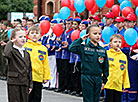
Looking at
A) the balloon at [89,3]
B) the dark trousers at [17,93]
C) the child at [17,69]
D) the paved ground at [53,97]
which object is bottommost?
the paved ground at [53,97]

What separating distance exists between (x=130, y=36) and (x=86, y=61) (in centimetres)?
216

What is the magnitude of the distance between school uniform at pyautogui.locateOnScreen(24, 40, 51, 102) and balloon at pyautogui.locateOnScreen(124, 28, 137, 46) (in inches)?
79.3

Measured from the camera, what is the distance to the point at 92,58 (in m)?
7.18

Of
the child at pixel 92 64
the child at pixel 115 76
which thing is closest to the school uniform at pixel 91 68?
the child at pixel 92 64

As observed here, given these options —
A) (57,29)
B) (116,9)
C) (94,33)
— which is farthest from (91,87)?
(57,29)

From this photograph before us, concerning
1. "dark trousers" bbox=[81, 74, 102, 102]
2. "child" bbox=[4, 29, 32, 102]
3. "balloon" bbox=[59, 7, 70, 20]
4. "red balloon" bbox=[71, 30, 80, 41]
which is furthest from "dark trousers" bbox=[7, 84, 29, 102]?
"balloon" bbox=[59, 7, 70, 20]

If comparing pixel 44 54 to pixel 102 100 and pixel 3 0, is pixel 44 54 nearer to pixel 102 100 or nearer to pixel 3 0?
pixel 102 100

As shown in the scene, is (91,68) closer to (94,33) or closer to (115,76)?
(94,33)

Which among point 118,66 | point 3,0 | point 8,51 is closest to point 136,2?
point 118,66

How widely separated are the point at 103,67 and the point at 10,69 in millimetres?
1638

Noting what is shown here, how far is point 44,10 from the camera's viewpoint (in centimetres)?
2286

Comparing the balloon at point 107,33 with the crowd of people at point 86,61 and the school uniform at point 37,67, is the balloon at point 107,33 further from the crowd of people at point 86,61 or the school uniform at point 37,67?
the school uniform at point 37,67

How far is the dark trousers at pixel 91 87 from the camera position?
714 centimetres

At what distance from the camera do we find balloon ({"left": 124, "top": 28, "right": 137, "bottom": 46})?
9.06m
